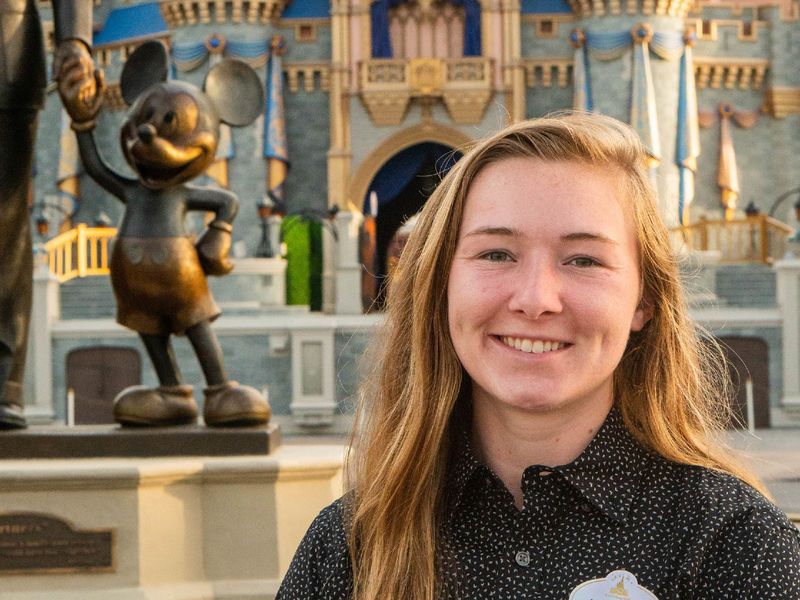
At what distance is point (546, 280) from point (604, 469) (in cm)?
25

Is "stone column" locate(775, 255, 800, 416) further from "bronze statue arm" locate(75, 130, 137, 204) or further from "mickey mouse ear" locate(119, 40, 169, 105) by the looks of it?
"bronze statue arm" locate(75, 130, 137, 204)

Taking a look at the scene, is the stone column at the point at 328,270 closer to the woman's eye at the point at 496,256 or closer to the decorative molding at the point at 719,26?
the decorative molding at the point at 719,26

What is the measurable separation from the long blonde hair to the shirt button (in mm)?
106

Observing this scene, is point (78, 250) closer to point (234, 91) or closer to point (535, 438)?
point (234, 91)

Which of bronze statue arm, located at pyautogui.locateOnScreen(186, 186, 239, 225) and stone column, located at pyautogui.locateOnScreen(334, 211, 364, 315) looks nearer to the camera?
bronze statue arm, located at pyautogui.locateOnScreen(186, 186, 239, 225)

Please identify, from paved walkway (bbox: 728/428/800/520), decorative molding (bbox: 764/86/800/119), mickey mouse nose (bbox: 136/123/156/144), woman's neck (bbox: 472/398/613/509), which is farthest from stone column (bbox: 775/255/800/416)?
woman's neck (bbox: 472/398/613/509)

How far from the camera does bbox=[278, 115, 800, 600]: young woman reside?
53.3 inches

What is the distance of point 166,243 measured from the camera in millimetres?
3760

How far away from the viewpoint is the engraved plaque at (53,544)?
11.2 ft

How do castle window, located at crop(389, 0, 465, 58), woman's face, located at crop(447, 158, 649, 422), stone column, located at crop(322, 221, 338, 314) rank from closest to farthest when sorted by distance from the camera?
woman's face, located at crop(447, 158, 649, 422), stone column, located at crop(322, 221, 338, 314), castle window, located at crop(389, 0, 465, 58)

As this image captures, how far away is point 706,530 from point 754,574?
72 mm

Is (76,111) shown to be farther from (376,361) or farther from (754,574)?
(754,574)

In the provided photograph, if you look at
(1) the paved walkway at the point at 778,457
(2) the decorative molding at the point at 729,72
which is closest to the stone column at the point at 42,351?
(1) the paved walkway at the point at 778,457

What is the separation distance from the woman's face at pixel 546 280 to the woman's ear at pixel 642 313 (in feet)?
0.37
